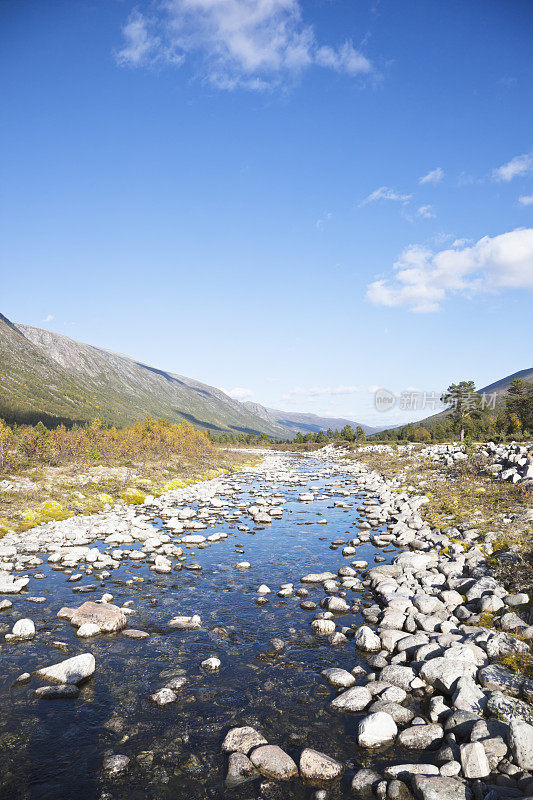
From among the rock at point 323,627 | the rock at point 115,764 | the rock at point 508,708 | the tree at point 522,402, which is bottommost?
the rock at point 323,627

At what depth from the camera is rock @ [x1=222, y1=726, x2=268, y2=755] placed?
737cm

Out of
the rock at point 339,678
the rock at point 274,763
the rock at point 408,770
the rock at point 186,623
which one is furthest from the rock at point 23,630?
the rock at point 408,770

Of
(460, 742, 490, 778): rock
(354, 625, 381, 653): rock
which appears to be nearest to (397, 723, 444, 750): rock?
(460, 742, 490, 778): rock

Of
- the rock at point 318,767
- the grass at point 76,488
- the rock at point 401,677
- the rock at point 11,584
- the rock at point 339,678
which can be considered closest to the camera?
the rock at point 318,767

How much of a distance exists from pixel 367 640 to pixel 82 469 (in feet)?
116

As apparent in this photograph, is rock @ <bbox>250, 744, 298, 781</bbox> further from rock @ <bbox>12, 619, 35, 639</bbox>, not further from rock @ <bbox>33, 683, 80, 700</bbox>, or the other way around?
→ rock @ <bbox>12, 619, 35, 639</bbox>

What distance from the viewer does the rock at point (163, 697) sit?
8.66m

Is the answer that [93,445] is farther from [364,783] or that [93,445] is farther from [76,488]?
[364,783]

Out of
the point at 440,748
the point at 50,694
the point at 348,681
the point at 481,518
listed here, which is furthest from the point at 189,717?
the point at 481,518

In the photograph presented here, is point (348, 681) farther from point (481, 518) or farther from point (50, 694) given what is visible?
point (481, 518)

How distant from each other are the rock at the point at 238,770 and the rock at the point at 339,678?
3.20 metres

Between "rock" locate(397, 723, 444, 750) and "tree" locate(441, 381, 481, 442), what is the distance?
87.7 meters

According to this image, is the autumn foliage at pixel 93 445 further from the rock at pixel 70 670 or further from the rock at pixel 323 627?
the rock at pixel 323 627

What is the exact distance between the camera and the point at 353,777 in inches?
267
